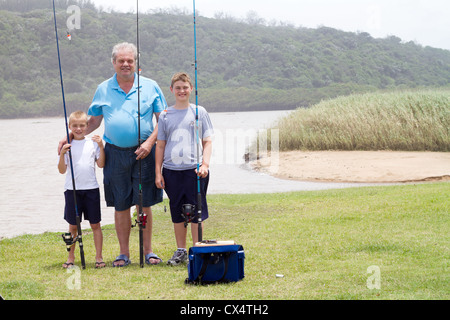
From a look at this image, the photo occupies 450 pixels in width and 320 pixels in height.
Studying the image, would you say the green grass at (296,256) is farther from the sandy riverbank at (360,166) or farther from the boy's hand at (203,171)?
the sandy riverbank at (360,166)

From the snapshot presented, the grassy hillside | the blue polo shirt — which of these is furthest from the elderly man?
the grassy hillside

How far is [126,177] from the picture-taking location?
6.27m

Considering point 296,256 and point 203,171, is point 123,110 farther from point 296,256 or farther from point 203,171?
point 296,256

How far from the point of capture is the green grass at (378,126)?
21.8m

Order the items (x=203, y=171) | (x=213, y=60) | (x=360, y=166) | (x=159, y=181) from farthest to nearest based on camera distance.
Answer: (x=213, y=60)
(x=360, y=166)
(x=159, y=181)
(x=203, y=171)

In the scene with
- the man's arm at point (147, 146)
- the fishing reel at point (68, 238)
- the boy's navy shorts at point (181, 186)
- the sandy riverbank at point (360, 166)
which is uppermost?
the man's arm at point (147, 146)

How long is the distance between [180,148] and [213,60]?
366 ft

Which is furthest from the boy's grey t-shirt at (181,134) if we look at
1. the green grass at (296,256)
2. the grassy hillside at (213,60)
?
the grassy hillside at (213,60)

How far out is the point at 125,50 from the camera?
6.12m

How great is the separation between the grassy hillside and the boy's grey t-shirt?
85939mm

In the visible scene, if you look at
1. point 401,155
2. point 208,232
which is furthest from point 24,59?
point 208,232

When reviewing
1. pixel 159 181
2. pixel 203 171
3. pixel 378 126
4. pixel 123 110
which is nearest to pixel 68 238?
pixel 159 181

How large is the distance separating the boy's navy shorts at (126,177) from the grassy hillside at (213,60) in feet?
281
